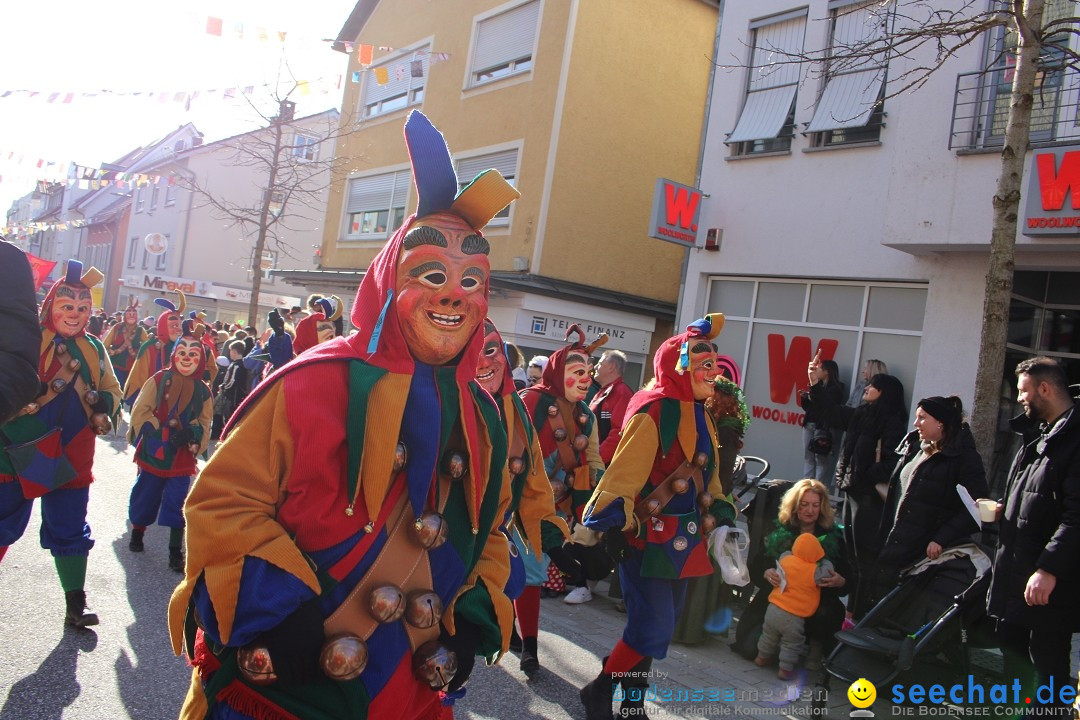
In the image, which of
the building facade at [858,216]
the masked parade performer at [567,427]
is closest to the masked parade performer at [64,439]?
the masked parade performer at [567,427]

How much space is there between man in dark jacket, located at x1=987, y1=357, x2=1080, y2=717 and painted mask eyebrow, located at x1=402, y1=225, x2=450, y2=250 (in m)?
3.32

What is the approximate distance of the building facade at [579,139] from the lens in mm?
14898

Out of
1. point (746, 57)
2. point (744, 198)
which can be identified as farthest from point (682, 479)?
point (746, 57)

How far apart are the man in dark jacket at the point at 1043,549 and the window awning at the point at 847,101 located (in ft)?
22.3

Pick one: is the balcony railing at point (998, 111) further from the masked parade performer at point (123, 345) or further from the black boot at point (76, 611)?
the masked parade performer at point (123, 345)

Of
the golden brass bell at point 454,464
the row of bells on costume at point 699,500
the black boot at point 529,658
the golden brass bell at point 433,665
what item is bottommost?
the black boot at point 529,658

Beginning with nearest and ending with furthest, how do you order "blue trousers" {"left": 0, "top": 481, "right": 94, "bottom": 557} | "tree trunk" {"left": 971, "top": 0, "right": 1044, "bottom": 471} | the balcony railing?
1. "blue trousers" {"left": 0, "top": 481, "right": 94, "bottom": 557}
2. "tree trunk" {"left": 971, "top": 0, "right": 1044, "bottom": 471}
3. the balcony railing

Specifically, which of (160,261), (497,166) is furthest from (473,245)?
(160,261)

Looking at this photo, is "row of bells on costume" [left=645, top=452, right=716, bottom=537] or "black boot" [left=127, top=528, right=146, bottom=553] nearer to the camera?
"row of bells on costume" [left=645, top=452, right=716, bottom=537]

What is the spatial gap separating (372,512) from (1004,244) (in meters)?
5.52

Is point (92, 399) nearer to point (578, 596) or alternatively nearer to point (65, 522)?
point (65, 522)

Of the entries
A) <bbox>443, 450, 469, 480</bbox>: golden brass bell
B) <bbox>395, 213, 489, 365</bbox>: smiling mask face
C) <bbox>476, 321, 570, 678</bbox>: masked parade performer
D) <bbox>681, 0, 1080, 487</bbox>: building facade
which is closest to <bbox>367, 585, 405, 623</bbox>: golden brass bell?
<bbox>443, 450, 469, 480</bbox>: golden brass bell

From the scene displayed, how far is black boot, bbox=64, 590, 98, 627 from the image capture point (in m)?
4.92

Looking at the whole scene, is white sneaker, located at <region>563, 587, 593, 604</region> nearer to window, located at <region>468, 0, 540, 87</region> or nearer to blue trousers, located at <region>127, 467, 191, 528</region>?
blue trousers, located at <region>127, 467, 191, 528</region>
